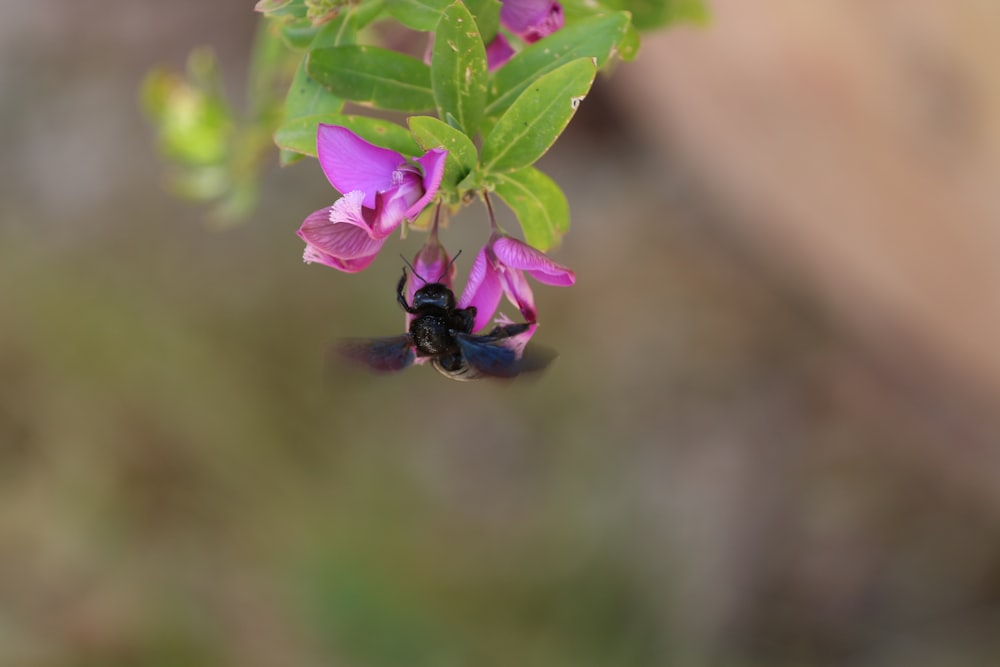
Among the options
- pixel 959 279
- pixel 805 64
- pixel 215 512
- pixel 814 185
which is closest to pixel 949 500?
pixel 959 279

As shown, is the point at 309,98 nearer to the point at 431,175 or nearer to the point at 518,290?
the point at 431,175

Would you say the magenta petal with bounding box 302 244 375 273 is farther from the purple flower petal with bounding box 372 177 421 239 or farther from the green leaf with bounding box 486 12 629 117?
the green leaf with bounding box 486 12 629 117

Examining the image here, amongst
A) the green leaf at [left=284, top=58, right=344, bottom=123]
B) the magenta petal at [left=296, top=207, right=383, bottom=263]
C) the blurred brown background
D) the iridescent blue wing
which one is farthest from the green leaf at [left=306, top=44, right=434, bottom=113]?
the blurred brown background

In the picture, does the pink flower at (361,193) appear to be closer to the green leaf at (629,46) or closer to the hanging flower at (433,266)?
the hanging flower at (433,266)

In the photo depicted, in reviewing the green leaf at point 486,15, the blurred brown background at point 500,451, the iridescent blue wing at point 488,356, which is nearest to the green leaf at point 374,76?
the green leaf at point 486,15

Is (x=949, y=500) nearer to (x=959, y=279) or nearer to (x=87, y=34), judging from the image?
(x=959, y=279)

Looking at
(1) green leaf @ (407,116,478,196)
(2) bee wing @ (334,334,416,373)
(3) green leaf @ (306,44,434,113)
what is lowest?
(2) bee wing @ (334,334,416,373)
